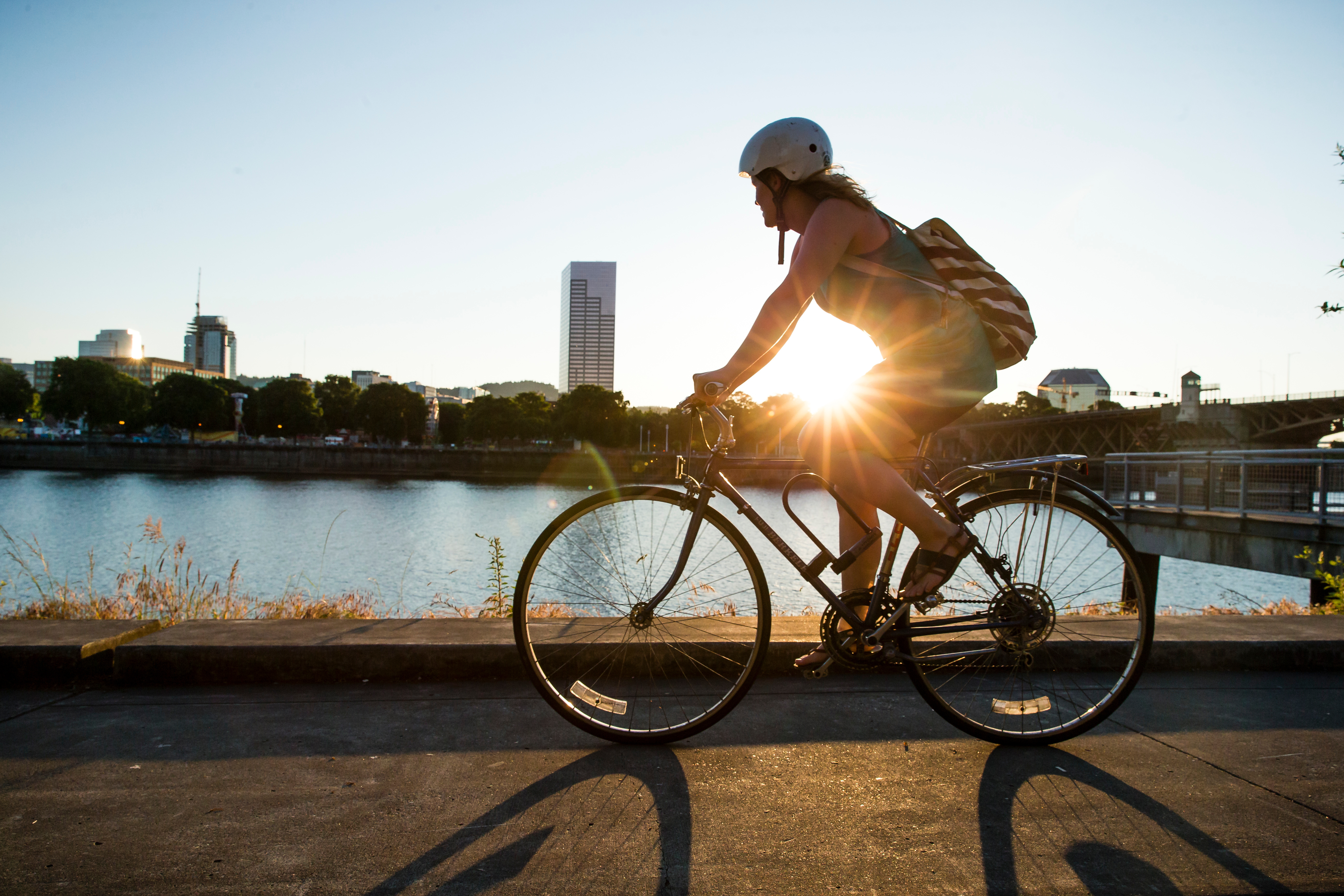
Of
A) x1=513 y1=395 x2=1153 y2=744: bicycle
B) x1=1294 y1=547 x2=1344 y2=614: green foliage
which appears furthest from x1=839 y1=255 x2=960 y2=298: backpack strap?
x1=1294 y1=547 x2=1344 y2=614: green foliage

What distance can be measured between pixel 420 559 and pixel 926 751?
21731mm

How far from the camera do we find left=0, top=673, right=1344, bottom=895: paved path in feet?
6.09

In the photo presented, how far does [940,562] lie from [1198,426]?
58248 mm

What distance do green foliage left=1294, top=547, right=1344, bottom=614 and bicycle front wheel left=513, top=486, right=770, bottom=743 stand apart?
4.94 m

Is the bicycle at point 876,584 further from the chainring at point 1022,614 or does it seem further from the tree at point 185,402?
the tree at point 185,402

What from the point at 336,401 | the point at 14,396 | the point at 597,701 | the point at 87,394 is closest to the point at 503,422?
the point at 336,401

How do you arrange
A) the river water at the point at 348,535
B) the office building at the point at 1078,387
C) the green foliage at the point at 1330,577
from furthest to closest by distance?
the office building at the point at 1078,387 → the river water at the point at 348,535 → the green foliage at the point at 1330,577

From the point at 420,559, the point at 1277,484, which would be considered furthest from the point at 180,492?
the point at 1277,484

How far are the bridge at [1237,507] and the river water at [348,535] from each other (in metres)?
0.77

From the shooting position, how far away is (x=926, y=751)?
2.68 meters

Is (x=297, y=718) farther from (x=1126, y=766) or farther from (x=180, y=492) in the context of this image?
(x=180, y=492)

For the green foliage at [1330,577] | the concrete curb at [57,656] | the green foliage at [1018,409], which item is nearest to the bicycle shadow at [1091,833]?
the concrete curb at [57,656]

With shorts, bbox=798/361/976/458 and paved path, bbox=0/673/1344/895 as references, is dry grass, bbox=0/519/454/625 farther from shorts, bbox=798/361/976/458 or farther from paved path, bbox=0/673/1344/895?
shorts, bbox=798/361/976/458

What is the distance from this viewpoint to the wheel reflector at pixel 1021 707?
2832mm
